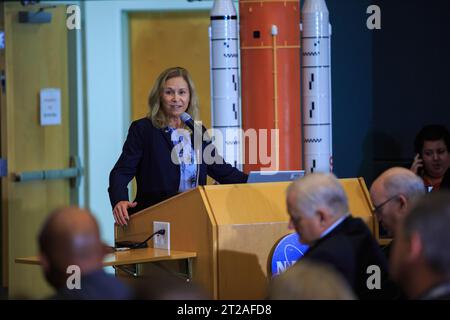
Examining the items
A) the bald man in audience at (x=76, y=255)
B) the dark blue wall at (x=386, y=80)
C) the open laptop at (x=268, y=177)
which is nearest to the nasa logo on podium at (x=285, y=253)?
the open laptop at (x=268, y=177)

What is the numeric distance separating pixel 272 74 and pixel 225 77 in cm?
40

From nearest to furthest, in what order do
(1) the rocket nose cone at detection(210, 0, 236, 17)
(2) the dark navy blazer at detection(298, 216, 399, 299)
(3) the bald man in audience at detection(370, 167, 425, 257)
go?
(2) the dark navy blazer at detection(298, 216, 399, 299) < (3) the bald man in audience at detection(370, 167, 425, 257) < (1) the rocket nose cone at detection(210, 0, 236, 17)

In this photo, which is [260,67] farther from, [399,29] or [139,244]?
[139,244]

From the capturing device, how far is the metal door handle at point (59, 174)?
8.82 metres

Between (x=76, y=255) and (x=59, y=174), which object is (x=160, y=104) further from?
(x=59, y=174)

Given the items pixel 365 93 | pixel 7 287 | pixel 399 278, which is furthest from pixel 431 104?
pixel 399 278

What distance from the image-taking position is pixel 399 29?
335 inches

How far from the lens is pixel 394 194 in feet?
13.8

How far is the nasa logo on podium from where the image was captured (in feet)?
16.0

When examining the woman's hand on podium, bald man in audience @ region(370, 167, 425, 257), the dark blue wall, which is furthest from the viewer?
the dark blue wall

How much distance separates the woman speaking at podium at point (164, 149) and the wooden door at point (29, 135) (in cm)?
319

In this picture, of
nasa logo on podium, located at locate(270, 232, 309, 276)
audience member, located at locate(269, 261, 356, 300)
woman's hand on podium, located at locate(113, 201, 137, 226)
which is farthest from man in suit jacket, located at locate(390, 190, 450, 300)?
woman's hand on podium, located at locate(113, 201, 137, 226)

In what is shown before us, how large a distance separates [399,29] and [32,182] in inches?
153

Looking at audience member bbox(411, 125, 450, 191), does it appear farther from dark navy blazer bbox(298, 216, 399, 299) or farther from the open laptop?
dark navy blazer bbox(298, 216, 399, 299)
